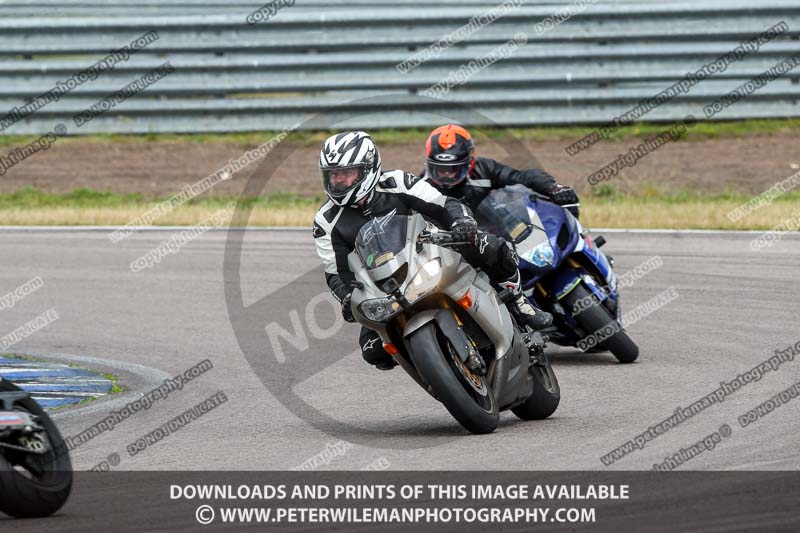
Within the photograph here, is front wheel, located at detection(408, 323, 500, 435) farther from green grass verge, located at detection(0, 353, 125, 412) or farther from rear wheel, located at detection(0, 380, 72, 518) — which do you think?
green grass verge, located at detection(0, 353, 125, 412)

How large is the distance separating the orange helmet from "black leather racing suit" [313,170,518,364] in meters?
1.47

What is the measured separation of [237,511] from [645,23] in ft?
53.2

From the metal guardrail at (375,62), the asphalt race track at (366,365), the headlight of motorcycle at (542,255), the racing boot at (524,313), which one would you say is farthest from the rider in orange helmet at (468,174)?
the metal guardrail at (375,62)

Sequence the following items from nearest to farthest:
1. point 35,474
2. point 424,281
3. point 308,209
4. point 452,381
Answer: point 35,474
point 452,381
point 424,281
point 308,209

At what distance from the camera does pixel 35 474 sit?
5.68 metres

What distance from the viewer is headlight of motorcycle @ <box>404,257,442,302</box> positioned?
6.95 meters

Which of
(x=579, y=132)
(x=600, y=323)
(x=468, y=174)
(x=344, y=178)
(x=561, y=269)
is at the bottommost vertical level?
(x=579, y=132)

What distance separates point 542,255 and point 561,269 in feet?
1.43

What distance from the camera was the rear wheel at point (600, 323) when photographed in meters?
9.51

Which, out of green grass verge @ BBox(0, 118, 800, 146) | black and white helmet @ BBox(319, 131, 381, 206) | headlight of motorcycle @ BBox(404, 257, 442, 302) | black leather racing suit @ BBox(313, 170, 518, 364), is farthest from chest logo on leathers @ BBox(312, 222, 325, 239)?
green grass verge @ BBox(0, 118, 800, 146)

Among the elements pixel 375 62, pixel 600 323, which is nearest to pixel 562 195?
pixel 600 323

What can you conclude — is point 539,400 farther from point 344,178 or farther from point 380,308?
point 344,178

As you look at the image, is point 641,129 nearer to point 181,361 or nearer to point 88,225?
point 88,225

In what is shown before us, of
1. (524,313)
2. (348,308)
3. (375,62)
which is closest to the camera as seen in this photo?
(348,308)
